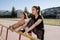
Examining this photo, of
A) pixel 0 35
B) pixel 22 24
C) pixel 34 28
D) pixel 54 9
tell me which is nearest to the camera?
pixel 34 28

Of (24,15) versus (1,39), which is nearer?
(24,15)

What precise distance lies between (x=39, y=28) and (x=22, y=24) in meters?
0.69

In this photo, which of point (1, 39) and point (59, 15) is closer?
point (1, 39)

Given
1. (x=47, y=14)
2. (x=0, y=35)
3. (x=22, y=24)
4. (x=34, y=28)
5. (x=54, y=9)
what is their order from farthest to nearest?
(x=54, y=9)
(x=47, y=14)
(x=0, y=35)
(x=22, y=24)
(x=34, y=28)

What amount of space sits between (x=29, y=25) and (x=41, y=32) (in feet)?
1.32

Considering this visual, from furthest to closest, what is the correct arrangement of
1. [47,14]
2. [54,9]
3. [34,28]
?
[54,9], [47,14], [34,28]

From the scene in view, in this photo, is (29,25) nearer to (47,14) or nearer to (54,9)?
(47,14)

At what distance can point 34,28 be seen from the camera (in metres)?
4.67

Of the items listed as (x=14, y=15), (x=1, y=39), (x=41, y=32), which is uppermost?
(x=41, y=32)

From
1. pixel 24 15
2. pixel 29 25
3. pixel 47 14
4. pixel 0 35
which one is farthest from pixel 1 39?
pixel 47 14

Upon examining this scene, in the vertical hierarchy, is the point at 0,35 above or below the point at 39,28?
below

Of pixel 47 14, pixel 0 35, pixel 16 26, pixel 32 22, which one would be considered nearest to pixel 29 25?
pixel 32 22

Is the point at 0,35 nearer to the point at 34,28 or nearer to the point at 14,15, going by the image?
the point at 34,28

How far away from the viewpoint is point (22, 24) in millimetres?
5254
